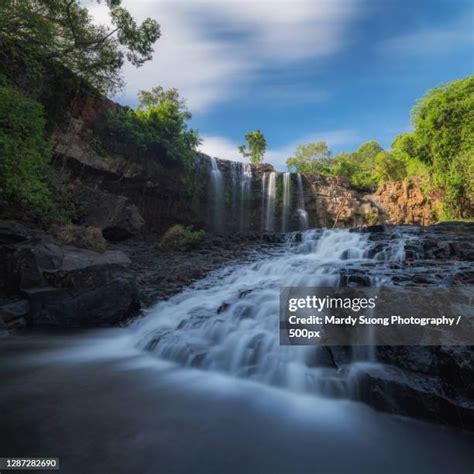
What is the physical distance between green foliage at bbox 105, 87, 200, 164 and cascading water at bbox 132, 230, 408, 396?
10622 millimetres

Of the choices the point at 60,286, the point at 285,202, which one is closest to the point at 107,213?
the point at 60,286

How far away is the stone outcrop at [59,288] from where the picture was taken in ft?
24.7

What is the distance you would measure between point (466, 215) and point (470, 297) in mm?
17499

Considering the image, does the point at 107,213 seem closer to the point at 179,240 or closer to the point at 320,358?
the point at 179,240

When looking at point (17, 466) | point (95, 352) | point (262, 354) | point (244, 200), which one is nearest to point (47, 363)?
point (95, 352)

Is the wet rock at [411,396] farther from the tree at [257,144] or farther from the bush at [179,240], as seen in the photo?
the tree at [257,144]

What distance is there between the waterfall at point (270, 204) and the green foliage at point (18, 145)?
56.4ft

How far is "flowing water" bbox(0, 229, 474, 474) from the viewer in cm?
302

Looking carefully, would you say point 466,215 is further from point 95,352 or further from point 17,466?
point 17,466

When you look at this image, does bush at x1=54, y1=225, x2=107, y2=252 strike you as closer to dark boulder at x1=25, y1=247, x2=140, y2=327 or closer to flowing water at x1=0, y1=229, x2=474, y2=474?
dark boulder at x1=25, y1=247, x2=140, y2=327

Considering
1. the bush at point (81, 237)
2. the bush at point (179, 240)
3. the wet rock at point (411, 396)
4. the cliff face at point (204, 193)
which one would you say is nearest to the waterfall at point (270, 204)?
the cliff face at point (204, 193)

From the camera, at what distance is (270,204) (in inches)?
993

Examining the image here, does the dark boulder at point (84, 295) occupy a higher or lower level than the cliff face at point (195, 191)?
lower

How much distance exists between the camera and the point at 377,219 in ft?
79.0
